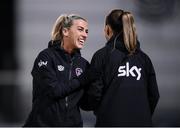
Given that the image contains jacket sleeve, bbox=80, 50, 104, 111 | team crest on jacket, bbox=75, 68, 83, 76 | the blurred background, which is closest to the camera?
jacket sleeve, bbox=80, 50, 104, 111

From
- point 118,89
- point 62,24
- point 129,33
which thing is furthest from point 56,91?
point 129,33

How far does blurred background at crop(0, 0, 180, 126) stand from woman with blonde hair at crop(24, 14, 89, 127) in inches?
213

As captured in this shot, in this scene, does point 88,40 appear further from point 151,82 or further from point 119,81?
point 119,81

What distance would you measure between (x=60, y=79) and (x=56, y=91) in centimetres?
15

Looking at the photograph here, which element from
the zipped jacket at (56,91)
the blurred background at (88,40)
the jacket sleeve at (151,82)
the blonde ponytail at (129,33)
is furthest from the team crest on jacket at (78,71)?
the blurred background at (88,40)

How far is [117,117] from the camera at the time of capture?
18.1 ft

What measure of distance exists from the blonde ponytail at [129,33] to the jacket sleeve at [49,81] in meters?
0.46

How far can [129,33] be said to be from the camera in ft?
18.2

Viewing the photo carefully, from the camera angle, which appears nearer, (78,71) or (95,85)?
(95,85)

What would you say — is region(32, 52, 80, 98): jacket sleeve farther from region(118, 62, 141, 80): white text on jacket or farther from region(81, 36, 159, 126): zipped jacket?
region(118, 62, 141, 80): white text on jacket

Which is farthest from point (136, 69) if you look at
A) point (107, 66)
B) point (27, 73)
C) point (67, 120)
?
point (27, 73)

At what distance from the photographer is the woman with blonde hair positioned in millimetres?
5559

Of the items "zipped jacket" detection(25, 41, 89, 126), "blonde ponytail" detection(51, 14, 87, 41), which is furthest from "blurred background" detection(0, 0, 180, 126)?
"zipped jacket" detection(25, 41, 89, 126)

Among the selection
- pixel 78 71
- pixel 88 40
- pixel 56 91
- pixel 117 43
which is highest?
pixel 117 43
